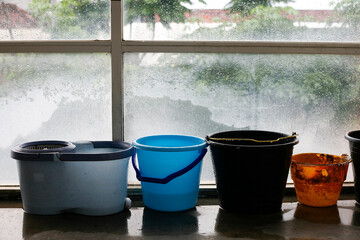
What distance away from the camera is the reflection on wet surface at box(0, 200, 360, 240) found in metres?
2.12

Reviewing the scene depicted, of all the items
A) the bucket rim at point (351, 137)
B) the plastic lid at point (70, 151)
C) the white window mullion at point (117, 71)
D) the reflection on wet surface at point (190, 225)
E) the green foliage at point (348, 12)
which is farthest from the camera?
the green foliage at point (348, 12)

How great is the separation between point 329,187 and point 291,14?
106 centimetres

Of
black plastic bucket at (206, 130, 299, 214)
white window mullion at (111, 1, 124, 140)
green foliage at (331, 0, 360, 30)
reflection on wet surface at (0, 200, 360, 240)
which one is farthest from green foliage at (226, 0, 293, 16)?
reflection on wet surface at (0, 200, 360, 240)

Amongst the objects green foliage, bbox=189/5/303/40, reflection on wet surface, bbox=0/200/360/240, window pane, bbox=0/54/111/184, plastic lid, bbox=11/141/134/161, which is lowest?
reflection on wet surface, bbox=0/200/360/240

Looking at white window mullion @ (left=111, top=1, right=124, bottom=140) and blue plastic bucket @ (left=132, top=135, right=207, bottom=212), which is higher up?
white window mullion @ (left=111, top=1, right=124, bottom=140)

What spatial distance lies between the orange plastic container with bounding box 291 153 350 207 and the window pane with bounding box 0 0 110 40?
1.40 metres

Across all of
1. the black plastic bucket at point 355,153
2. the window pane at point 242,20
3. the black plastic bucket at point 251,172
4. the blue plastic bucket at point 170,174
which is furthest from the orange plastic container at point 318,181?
the window pane at point 242,20

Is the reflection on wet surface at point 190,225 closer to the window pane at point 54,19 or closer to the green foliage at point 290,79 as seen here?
the green foliage at point 290,79

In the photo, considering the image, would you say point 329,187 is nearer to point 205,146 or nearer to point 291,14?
point 205,146

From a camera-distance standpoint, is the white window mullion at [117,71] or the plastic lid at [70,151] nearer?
the plastic lid at [70,151]

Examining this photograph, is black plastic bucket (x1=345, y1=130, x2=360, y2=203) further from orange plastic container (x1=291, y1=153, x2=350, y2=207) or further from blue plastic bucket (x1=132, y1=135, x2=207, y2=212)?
blue plastic bucket (x1=132, y1=135, x2=207, y2=212)

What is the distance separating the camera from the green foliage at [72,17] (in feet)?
8.50

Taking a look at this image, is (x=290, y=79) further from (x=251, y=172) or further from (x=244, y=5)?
(x=251, y=172)

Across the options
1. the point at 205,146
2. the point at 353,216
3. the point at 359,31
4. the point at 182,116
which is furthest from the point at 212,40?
the point at 353,216
